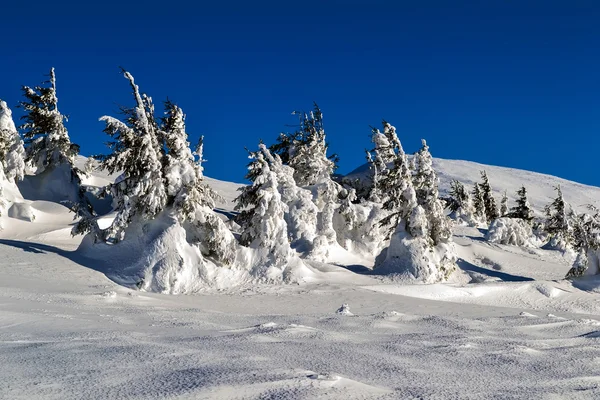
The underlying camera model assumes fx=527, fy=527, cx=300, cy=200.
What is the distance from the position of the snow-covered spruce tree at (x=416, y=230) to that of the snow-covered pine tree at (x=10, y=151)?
23556 millimetres

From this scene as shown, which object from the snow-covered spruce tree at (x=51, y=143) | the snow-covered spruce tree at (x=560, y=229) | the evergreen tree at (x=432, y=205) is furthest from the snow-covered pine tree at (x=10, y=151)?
the snow-covered spruce tree at (x=560, y=229)

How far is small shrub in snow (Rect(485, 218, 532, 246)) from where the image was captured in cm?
4594

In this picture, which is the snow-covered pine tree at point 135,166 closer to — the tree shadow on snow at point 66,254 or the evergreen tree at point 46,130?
the tree shadow on snow at point 66,254

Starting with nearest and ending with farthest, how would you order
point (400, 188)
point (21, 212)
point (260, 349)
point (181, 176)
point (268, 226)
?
point (260, 349) → point (181, 176) → point (268, 226) → point (400, 188) → point (21, 212)

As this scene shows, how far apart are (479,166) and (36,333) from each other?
171624 mm

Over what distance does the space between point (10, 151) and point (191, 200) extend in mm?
20445

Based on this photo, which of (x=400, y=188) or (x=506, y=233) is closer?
(x=400, y=188)

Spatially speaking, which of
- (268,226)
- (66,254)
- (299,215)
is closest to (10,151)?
(66,254)

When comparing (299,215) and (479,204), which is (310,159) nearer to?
(299,215)

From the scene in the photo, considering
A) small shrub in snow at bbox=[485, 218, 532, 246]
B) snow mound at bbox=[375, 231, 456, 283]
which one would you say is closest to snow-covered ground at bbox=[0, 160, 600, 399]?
snow mound at bbox=[375, 231, 456, 283]

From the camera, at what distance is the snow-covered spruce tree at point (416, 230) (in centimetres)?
2631

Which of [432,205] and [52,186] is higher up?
[52,186]

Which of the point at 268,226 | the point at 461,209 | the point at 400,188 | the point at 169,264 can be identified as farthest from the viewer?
the point at 461,209

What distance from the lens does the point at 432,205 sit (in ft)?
92.0
